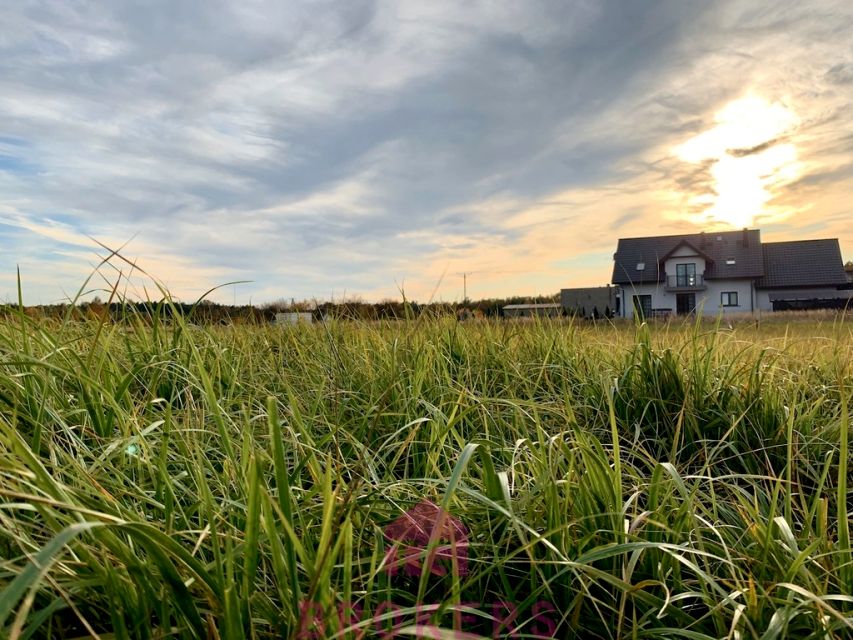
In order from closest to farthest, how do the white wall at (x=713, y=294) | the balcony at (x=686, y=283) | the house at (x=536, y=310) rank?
the house at (x=536, y=310) → the white wall at (x=713, y=294) → the balcony at (x=686, y=283)

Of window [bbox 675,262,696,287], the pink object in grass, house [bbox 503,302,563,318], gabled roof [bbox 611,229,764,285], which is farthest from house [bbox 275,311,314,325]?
window [bbox 675,262,696,287]

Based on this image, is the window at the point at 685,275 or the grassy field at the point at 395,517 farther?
the window at the point at 685,275

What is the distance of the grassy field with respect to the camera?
989 millimetres

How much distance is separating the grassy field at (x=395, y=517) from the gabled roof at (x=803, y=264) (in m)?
39.1

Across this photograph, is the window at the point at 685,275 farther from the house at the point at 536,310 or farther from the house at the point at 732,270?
the house at the point at 536,310

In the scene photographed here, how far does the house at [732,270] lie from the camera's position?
35656mm

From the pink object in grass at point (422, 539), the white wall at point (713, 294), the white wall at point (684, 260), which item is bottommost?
the pink object in grass at point (422, 539)

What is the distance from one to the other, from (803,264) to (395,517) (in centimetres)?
4291

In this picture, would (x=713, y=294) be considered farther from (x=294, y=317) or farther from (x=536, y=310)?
(x=294, y=317)

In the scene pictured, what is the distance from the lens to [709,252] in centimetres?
3753

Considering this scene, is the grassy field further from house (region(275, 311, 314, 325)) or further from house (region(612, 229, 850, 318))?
house (region(612, 229, 850, 318))

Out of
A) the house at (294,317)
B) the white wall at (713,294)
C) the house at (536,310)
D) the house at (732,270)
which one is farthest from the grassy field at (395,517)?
the white wall at (713,294)

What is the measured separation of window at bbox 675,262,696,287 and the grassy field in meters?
37.0

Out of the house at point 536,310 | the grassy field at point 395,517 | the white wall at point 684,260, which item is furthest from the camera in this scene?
the white wall at point 684,260
